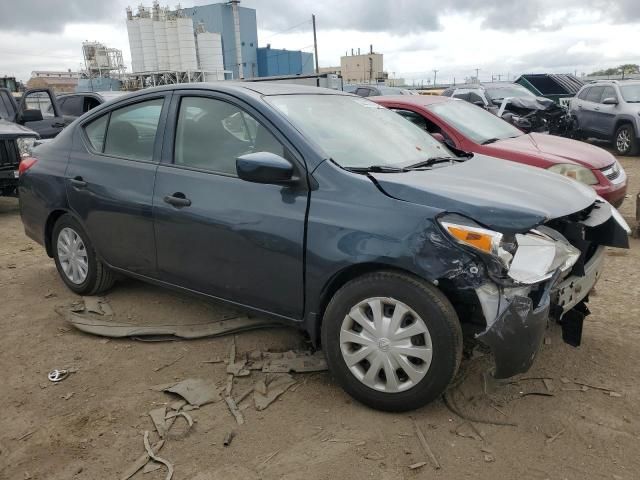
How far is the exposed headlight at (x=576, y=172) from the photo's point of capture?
227 inches

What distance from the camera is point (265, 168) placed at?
9.74 feet

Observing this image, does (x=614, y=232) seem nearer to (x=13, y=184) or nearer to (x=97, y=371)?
(x=97, y=371)

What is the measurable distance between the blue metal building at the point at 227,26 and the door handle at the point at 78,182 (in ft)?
190

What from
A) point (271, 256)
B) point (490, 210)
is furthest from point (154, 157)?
point (490, 210)

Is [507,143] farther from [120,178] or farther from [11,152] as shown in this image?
[11,152]

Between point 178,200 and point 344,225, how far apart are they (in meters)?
1.21

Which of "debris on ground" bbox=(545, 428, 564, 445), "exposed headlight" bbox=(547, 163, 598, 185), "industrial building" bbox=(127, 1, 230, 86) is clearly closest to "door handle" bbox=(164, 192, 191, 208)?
"debris on ground" bbox=(545, 428, 564, 445)

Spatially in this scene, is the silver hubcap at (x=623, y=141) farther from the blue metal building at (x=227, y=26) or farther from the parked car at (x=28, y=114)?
the blue metal building at (x=227, y=26)

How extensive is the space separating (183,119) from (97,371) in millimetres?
1677

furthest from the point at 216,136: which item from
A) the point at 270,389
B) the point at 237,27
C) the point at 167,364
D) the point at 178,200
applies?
the point at 237,27

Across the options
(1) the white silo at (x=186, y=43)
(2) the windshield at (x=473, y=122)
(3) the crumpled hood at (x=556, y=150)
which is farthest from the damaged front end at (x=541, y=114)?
(1) the white silo at (x=186, y=43)

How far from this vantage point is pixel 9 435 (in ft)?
9.18

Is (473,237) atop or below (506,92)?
below

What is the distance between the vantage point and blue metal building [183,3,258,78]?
192 ft
